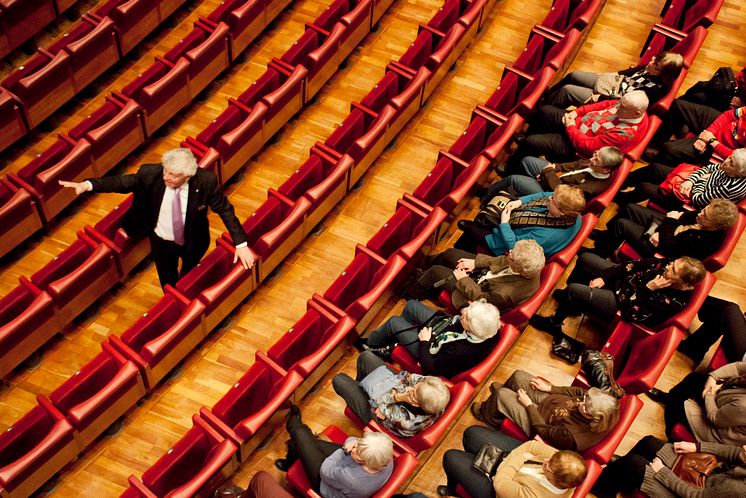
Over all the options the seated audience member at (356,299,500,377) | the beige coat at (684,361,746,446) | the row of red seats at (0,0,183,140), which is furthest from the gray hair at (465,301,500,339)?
the row of red seats at (0,0,183,140)

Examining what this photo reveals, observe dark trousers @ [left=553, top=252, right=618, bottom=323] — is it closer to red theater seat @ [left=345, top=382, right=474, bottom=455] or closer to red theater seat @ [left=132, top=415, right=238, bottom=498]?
red theater seat @ [left=345, top=382, right=474, bottom=455]

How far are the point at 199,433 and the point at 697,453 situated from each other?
424mm

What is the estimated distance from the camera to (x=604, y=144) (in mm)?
835

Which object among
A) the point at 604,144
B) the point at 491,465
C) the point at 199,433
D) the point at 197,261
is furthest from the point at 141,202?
the point at 604,144

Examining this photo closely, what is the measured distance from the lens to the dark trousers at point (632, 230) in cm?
79

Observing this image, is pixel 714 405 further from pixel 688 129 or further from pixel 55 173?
pixel 55 173

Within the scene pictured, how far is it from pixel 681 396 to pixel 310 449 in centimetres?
36

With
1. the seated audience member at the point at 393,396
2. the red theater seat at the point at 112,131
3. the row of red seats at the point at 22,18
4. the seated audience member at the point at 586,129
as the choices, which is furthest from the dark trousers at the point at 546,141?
the row of red seats at the point at 22,18

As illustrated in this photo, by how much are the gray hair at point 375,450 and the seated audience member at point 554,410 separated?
16 cm

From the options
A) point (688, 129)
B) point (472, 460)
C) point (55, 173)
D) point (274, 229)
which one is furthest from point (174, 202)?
point (688, 129)

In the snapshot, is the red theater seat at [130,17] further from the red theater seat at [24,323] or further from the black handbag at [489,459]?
the black handbag at [489,459]

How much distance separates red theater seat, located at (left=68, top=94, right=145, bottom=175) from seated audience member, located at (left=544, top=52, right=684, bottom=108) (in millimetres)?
511

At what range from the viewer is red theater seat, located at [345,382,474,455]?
0.61 m

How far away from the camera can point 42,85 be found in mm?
898
